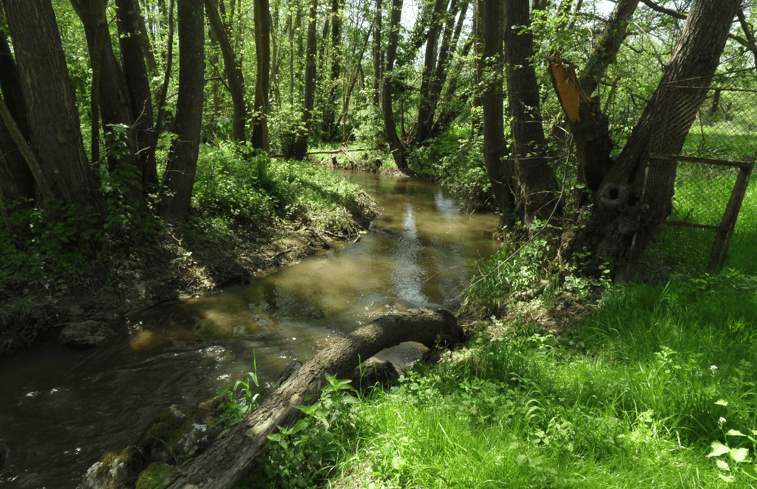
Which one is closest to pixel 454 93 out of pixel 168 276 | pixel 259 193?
pixel 259 193

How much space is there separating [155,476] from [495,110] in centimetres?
778

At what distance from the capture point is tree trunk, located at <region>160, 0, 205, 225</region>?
7.42 m

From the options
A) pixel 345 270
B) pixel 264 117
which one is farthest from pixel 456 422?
pixel 264 117

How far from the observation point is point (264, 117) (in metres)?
12.6

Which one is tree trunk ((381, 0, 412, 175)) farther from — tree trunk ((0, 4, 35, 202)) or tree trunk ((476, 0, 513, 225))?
tree trunk ((0, 4, 35, 202))

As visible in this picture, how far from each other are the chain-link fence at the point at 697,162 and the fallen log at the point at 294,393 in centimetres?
289

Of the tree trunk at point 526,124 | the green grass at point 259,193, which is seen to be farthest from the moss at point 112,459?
the tree trunk at point 526,124

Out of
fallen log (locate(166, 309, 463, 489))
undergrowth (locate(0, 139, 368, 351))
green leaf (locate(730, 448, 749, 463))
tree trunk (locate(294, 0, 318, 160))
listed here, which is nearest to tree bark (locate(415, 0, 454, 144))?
tree trunk (locate(294, 0, 318, 160))

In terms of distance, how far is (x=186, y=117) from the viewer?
7629mm

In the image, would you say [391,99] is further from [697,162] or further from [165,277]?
[697,162]

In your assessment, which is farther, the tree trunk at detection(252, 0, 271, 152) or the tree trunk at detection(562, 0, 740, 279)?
the tree trunk at detection(252, 0, 271, 152)

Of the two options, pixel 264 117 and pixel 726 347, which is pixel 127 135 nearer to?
pixel 264 117

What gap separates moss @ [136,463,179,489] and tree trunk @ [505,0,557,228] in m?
5.45

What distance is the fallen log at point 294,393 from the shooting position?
104 inches
